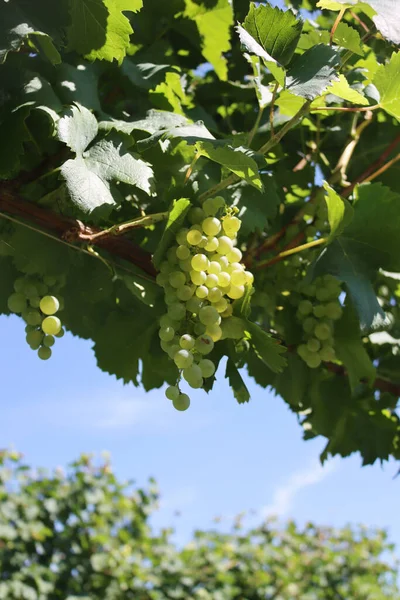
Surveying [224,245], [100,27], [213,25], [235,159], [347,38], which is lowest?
[224,245]

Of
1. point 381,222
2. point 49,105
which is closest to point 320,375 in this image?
point 381,222

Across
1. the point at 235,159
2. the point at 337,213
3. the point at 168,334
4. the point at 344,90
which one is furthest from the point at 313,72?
the point at 168,334

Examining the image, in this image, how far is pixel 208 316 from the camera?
1095 mm

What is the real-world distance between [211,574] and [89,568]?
1041 mm

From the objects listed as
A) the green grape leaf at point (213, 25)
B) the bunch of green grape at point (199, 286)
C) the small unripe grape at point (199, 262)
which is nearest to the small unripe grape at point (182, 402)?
the bunch of green grape at point (199, 286)

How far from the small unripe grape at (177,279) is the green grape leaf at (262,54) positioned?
36 cm

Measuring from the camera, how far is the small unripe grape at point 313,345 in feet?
5.23

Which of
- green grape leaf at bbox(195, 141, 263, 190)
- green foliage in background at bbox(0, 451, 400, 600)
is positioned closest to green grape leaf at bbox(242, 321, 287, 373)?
green grape leaf at bbox(195, 141, 263, 190)

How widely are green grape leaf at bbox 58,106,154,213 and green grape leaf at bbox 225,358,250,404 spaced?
1.23ft

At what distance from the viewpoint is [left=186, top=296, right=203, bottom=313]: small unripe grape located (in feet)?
3.70

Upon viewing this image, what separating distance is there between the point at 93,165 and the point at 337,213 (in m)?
0.50

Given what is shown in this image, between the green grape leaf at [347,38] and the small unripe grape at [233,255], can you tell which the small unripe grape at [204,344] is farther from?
the green grape leaf at [347,38]

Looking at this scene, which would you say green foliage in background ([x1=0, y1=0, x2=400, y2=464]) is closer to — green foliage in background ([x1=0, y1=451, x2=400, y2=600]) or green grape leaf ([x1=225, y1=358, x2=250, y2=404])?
green grape leaf ([x1=225, y1=358, x2=250, y2=404])

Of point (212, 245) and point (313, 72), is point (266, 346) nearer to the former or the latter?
point (212, 245)
